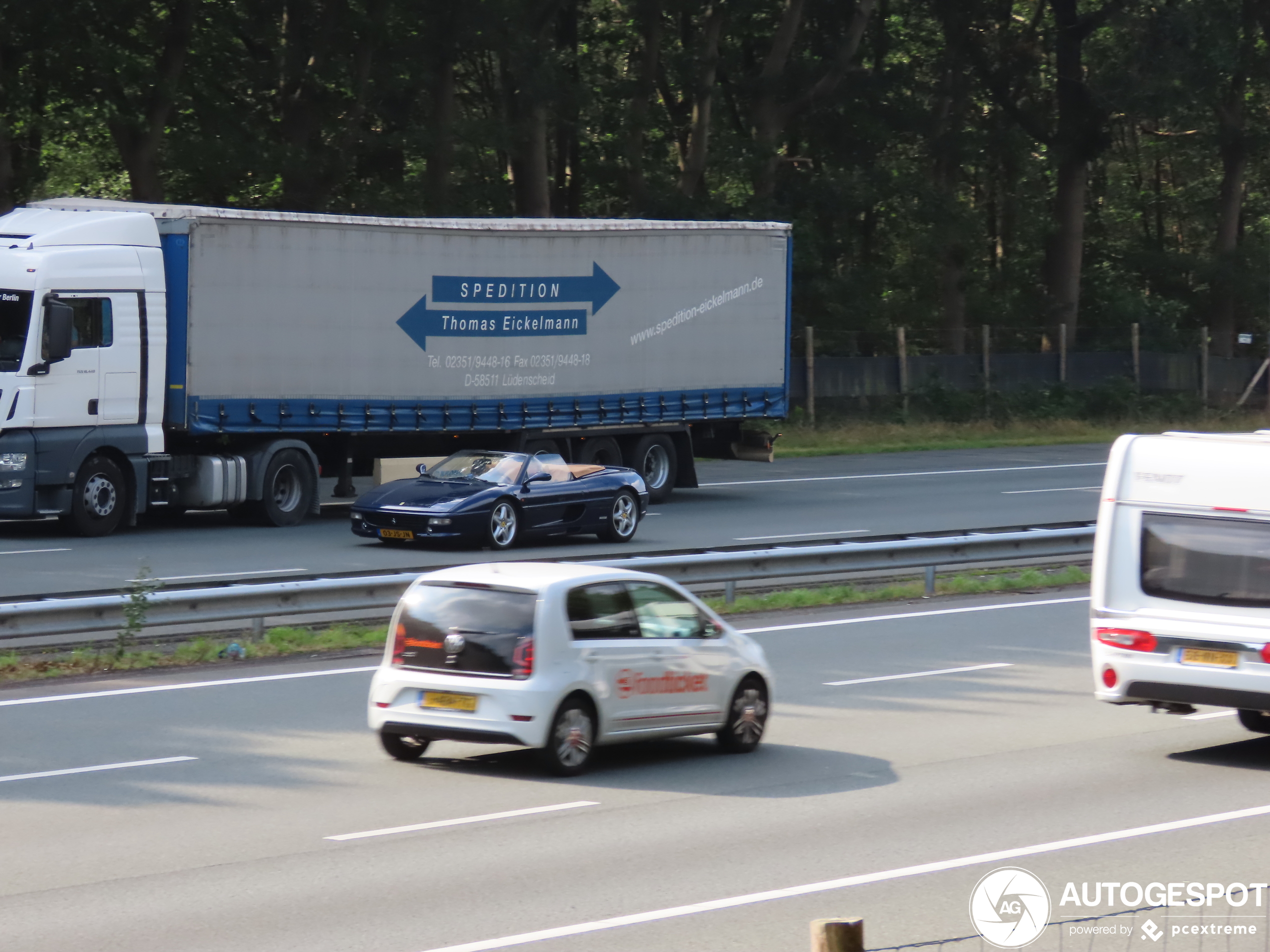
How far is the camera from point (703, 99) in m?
48.3

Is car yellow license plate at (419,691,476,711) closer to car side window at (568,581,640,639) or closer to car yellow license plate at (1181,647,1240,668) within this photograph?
car side window at (568,581,640,639)

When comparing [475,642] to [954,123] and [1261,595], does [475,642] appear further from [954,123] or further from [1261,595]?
[954,123]

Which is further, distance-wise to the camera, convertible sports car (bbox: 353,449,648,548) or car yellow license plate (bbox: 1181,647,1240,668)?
convertible sports car (bbox: 353,449,648,548)

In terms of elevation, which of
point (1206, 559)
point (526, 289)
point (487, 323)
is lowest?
point (1206, 559)

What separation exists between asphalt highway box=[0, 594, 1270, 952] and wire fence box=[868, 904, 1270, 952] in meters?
0.04

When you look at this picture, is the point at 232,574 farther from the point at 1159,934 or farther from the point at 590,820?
the point at 1159,934

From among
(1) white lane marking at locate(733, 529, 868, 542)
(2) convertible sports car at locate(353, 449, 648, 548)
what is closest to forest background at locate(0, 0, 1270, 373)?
(2) convertible sports car at locate(353, 449, 648, 548)

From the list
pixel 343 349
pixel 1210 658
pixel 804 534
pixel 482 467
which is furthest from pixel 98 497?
pixel 1210 658

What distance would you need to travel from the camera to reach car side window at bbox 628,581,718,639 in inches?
450

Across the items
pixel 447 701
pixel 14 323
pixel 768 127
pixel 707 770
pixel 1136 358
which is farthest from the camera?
pixel 1136 358

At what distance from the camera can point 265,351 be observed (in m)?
24.6

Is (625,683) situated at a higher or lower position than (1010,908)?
higher

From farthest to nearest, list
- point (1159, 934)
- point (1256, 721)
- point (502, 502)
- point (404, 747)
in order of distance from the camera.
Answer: point (502, 502) → point (1256, 721) → point (404, 747) → point (1159, 934)

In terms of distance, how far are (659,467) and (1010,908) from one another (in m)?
21.4
